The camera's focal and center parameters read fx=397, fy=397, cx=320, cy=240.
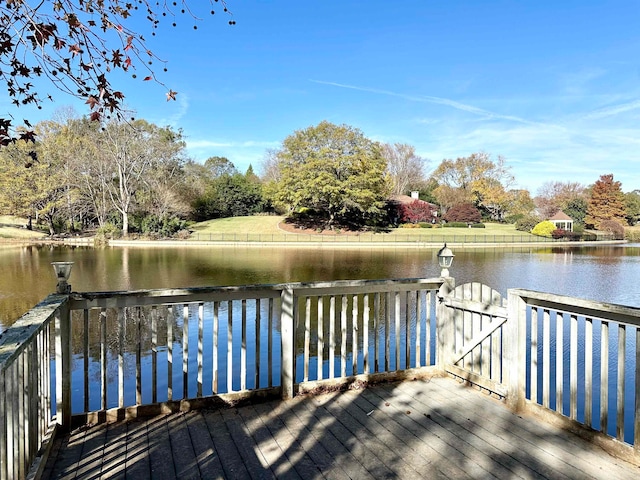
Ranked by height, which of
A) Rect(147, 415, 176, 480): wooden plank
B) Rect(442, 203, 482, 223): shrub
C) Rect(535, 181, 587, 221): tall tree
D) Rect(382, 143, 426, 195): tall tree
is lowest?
Rect(147, 415, 176, 480): wooden plank

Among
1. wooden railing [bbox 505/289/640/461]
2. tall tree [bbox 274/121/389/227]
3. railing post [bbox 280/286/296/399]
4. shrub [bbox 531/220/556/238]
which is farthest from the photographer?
shrub [bbox 531/220/556/238]

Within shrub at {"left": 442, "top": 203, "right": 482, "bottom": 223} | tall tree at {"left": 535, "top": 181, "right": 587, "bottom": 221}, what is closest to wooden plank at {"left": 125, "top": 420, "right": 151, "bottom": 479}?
shrub at {"left": 442, "top": 203, "right": 482, "bottom": 223}

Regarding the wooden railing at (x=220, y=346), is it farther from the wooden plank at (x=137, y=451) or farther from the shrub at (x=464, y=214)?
the shrub at (x=464, y=214)

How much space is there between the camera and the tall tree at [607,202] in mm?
46188

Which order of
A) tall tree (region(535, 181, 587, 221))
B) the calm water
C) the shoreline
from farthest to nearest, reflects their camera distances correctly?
tall tree (region(535, 181, 587, 221))
the shoreline
the calm water

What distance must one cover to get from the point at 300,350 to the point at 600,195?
52.9m

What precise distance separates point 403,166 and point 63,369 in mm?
62502

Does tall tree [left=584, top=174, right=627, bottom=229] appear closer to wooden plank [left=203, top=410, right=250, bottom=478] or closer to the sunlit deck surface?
the sunlit deck surface

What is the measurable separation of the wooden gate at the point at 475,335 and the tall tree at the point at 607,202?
52220 millimetres

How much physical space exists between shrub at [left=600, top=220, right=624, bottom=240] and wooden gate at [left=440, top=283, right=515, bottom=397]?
1916 inches

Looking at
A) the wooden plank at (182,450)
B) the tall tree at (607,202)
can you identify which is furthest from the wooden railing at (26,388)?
the tall tree at (607,202)

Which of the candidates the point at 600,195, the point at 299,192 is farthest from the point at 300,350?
the point at 600,195

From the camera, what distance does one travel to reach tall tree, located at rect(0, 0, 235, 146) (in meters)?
2.15

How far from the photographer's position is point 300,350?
6586 mm
